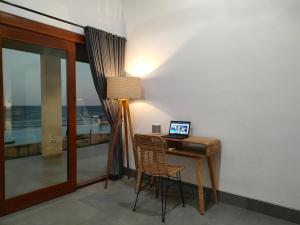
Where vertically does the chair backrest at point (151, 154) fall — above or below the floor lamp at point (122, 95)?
below

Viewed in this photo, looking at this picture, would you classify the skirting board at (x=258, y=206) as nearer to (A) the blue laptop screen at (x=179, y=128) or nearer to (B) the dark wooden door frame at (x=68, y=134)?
(A) the blue laptop screen at (x=179, y=128)

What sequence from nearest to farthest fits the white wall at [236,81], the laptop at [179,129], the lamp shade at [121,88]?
1. the white wall at [236,81]
2. the laptop at [179,129]
3. the lamp shade at [121,88]

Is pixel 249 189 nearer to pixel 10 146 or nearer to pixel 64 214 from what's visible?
pixel 64 214

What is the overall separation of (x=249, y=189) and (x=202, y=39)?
188 cm

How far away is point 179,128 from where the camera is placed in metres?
3.03

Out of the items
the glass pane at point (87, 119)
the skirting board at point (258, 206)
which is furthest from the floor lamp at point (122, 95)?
the skirting board at point (258, 206)

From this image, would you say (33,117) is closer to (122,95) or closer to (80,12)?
(122,95)

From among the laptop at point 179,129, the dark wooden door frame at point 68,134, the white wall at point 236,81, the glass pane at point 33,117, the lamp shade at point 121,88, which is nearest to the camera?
the white wall at point 236,81

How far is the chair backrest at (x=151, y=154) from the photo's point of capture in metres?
2.34

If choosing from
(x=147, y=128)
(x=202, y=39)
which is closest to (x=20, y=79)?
(x=147, y=128)

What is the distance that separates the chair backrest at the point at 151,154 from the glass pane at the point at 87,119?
46.4 inches

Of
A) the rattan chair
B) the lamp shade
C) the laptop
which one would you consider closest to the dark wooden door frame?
the lamp shade

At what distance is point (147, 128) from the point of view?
3555 millimetres

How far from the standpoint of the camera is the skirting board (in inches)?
91.6
